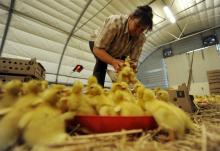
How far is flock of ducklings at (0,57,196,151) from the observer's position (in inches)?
24.2

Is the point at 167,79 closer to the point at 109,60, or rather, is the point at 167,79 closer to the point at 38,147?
the point at 109,60

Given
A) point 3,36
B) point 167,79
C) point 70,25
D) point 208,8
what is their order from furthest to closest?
point 167,79 < point 208,8 < point 70,25 < point 3,36

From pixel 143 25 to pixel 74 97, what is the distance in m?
1.21

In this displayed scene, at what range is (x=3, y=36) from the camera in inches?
219

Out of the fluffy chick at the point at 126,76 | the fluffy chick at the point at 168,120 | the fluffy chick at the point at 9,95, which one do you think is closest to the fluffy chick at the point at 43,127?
the fluffy chick at the point at 9,95

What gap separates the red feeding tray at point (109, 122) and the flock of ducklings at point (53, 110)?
59mm

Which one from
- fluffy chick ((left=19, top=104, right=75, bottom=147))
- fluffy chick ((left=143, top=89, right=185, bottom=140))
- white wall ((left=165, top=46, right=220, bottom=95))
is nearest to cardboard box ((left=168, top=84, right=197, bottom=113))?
fluffy chick ((left=143, top=89, right=185, bottom=140))

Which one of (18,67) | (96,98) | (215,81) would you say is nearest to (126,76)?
(96,98)

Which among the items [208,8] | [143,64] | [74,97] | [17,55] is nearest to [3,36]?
[17,55]

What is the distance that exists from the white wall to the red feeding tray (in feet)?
31.5

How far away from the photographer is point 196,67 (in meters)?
9.81

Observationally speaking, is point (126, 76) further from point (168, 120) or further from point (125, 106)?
point (168, 120)

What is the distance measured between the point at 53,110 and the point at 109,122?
22 centimetres

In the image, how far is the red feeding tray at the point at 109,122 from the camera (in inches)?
26.3
